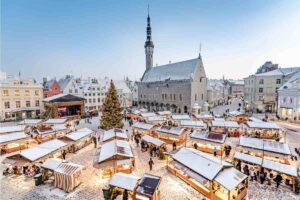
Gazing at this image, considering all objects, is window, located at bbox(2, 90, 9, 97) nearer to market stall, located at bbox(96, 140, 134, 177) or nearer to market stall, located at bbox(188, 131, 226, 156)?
market stall, located at bbox(96, 140, 134, 177)

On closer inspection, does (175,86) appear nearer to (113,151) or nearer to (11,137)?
(113,151)

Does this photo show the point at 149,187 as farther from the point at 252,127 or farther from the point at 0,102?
the point at 0,102

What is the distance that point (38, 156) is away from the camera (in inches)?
587

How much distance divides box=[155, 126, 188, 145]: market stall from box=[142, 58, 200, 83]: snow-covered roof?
23.0 meters

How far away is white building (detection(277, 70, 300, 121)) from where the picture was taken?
32.8 m

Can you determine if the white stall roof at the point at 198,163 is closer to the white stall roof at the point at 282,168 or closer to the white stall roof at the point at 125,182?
the white stall roof at the point at 125,182

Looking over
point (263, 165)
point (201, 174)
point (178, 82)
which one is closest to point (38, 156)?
point (201, 174)

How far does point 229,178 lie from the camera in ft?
36.2

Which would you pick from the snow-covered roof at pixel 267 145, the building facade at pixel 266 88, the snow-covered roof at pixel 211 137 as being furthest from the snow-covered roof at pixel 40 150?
the building facade at pixel 266 88

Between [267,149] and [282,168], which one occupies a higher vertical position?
[267,149]

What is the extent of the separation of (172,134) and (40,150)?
1440cm

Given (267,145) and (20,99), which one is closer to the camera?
(267,145)

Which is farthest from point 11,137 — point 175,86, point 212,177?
point 175,86

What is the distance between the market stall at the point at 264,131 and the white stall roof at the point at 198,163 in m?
14.1
